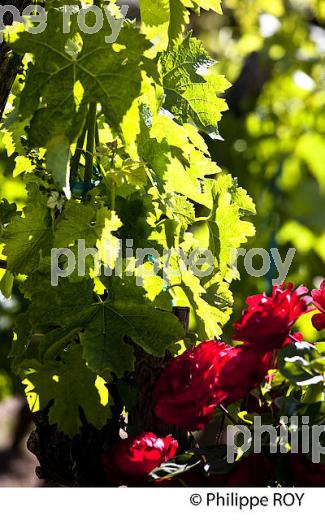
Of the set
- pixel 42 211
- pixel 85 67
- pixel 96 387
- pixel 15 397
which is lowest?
pixel 15 397

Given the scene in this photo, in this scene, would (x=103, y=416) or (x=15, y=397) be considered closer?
(x=103, y=416)

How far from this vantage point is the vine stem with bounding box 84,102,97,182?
45.1 inches

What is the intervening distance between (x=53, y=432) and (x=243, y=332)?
32 centimetres

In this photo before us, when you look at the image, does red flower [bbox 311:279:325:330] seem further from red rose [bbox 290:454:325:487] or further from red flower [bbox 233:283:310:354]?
red rose [bbox 290:454:325:487]

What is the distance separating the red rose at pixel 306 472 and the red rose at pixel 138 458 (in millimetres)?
164

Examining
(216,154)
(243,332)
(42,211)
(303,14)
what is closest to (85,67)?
(42,211)

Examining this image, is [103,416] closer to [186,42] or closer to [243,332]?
[243,332]

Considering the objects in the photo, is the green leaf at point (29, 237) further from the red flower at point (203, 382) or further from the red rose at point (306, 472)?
the red rose at point (306, 472)

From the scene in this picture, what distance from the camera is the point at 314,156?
446 cm

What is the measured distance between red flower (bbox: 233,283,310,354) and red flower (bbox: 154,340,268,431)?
2 centimetres

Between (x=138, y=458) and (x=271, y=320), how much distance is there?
234 mm

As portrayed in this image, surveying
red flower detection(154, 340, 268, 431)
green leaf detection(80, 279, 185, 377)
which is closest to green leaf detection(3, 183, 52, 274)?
green leaf detection(80, 279, 185, 377)

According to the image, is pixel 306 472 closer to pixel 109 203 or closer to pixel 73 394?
pixel 73 394

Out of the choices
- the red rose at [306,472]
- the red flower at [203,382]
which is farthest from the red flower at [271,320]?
the red rose at [306,472]
